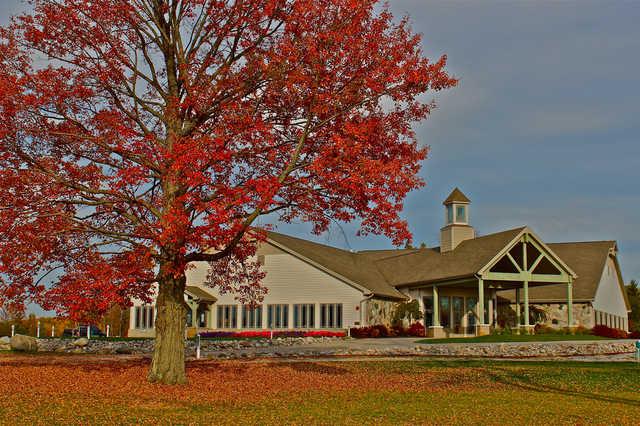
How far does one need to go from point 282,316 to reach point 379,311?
221 inches

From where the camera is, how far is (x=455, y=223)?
43781 mm

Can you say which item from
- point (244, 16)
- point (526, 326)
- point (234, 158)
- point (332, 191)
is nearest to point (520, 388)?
point (332, 191)

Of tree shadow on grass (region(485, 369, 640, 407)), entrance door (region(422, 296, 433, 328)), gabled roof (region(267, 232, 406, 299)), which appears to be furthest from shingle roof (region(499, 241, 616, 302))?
tree shadow on grass (region(485, 369, 640, 407))

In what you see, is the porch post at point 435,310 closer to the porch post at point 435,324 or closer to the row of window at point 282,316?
the porch post at point 435,324

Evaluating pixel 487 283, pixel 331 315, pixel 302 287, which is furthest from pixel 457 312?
pixel 302 287

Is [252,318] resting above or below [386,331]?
above

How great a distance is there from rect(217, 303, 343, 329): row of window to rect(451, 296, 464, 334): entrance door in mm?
7213

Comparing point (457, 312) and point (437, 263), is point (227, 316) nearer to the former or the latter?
point (437, 263)

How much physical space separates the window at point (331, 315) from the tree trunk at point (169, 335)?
24.3m

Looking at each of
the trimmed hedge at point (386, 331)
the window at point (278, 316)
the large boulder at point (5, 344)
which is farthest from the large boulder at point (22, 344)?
the trimmed hedge at point (386, 331)

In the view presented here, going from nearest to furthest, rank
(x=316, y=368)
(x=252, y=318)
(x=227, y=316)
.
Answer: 1. (x=316, y=368)
2. (x=252, y=318)
3. (x=227, y=316)

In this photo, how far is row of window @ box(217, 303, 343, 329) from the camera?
39312 millimetres

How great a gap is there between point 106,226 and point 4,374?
4243 millimetres

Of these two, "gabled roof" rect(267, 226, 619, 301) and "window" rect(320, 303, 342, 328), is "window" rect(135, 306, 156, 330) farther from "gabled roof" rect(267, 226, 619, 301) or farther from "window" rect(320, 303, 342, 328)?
"window" rect(320, 303, 342, 328)
